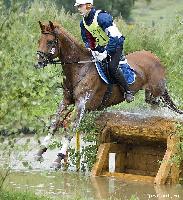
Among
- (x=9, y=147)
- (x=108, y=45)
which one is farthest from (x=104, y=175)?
(x=9, y=147)

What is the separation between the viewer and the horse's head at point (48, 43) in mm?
14516

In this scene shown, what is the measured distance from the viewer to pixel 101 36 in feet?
49.5

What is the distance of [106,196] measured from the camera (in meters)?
13.6

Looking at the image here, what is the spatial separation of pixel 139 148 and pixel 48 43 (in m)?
3.14

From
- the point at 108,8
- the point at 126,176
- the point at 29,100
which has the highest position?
the point at 29,100

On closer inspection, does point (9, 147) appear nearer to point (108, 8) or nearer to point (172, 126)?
point (172, 126)

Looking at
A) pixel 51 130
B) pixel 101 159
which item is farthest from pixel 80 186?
pixel 101 159

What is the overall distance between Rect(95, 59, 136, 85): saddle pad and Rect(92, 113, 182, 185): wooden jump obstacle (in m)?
0.77

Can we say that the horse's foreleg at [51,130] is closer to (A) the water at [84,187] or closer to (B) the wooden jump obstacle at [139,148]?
(A) the water at [84,187]

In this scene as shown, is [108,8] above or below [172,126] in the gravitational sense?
below

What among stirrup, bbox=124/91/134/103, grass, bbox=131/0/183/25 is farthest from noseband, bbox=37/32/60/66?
grass, bbox=131/0/183/25

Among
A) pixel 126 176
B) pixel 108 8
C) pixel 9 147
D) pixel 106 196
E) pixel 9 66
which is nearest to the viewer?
pixel 9 66

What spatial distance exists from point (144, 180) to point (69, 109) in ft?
6.54

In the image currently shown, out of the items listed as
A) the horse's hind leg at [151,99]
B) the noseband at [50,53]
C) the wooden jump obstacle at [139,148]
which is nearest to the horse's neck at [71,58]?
the noseband at [50,53]
